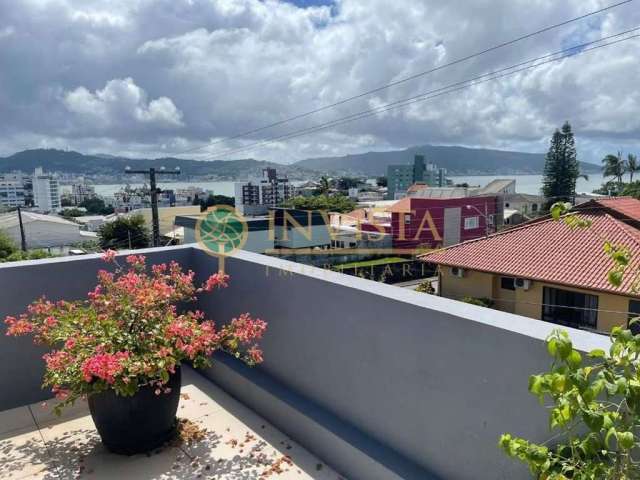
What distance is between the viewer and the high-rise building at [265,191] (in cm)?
7050

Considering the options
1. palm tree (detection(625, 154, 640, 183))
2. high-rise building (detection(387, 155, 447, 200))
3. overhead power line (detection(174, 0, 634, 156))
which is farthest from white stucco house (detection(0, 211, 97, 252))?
high-rise building (detection(387, 155, 447, 200))

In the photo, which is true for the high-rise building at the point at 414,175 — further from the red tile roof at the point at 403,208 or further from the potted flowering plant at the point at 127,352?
the potted flowering plant at the point at 127,352

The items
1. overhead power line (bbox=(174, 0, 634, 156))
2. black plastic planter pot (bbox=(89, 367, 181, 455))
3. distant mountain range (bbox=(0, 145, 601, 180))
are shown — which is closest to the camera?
black plastic planter pot (bbox=(89, 367, 181, 455))

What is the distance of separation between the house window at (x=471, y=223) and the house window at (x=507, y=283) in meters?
14.7

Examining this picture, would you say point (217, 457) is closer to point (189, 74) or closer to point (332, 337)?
point (332, 337)

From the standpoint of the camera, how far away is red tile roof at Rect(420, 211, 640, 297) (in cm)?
1242

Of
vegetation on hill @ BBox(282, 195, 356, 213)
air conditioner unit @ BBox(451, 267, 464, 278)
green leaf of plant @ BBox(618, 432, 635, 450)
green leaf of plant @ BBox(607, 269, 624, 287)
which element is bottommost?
air conditioner unit @ BBox(451, 267, 464, 278)

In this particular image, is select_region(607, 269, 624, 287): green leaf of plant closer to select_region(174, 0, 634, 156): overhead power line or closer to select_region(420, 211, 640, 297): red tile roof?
select_region(174, 0, 634, 156): overhead power line

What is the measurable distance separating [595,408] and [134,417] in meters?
2.40

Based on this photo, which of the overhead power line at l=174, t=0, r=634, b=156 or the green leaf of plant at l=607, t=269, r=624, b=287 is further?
the overhead power line at l=174, t=0, r=634, b=156

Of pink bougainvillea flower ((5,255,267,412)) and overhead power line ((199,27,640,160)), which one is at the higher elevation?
overhead power line ((199,27,640,160))

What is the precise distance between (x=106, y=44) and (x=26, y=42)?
81.5 inches

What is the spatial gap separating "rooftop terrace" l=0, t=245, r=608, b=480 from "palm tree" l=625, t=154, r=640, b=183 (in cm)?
6152

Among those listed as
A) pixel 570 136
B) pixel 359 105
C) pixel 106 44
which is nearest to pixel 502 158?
pixel 570 136
